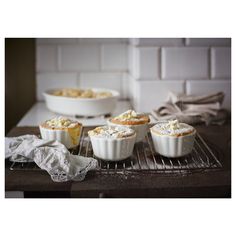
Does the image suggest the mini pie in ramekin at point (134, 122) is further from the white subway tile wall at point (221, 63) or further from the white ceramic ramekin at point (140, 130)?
the white subway tile wall at point (221, 63)

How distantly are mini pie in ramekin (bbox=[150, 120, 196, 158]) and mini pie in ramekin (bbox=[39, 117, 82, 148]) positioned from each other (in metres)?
0.13

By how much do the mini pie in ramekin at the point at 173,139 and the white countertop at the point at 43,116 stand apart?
11cm

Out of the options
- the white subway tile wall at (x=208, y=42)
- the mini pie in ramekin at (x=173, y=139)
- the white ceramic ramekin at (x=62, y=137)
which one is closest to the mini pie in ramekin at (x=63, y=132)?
the white ceramic ramekin at (x=62, y=137)

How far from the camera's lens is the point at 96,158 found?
74cm

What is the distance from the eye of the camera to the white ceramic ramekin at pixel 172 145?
74cm

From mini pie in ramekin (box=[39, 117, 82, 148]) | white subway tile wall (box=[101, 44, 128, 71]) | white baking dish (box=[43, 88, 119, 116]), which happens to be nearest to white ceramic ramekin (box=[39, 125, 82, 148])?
mini pie in ramekin (box=[39, 117, 82, 148])

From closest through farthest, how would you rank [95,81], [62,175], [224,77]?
[62,175] < [224,77] < [95,81]

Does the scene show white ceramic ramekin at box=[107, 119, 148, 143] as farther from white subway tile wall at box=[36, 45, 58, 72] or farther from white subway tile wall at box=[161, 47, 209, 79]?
Result: white subway tile wall at box=[36, 45, 58, 72]

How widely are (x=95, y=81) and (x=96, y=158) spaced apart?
0.87ft

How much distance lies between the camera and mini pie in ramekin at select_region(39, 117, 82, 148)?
30.3 inches

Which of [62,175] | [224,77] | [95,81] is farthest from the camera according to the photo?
[95,81]
